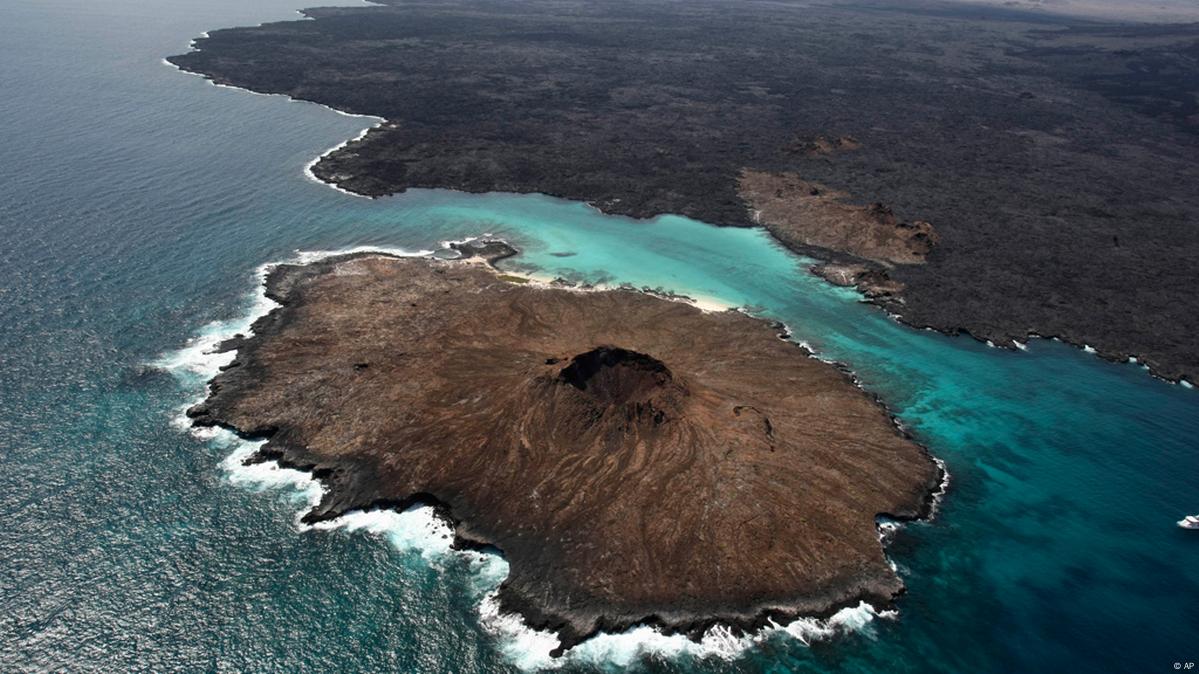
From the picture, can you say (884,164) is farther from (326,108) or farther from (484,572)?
(326,108)

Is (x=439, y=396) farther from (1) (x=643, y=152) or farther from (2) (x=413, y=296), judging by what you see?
(1) (x=643, y=152)

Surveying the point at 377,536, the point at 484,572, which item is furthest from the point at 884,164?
the point at 377,536

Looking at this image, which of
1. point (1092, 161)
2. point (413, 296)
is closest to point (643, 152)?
point (413, 296)

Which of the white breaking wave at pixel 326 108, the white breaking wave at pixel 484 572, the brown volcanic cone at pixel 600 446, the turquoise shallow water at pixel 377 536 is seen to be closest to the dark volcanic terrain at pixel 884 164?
the white breaking wave at pixel 326 108

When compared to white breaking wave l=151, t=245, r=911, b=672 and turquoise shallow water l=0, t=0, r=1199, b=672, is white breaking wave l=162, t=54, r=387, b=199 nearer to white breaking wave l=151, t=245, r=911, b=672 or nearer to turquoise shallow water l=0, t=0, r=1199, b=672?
turquoise shallow water l=0, t=0, r=1199, b=672

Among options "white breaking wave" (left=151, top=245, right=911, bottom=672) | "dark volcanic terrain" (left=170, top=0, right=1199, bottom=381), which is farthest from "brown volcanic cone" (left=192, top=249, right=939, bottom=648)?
"dark volcanic terrain" (left=170, top=0, right=1199, bottom=381)
